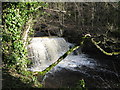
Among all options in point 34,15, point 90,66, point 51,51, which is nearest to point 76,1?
point 51,51

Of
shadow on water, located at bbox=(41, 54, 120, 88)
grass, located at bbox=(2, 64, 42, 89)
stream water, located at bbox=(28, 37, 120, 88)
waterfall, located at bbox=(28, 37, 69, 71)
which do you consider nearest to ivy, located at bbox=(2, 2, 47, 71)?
grass, located at bbox=(2, 64, 42, 89)

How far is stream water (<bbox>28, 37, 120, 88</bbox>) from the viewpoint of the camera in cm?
707

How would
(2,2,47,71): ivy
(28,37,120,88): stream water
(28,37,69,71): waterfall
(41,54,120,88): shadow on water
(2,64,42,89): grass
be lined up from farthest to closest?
1. (28,37,69,71): waterfall
2. (28,37,120,88): stream water
3. (41,54,120,88): shadow on water
4. (2,2,47,71): ivy
5. (2,64,42,89): grass

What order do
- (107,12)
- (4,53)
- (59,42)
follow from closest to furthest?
1. (4,53)
2. (107,12)
3. (59,42)

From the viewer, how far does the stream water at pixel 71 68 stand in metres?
7.07

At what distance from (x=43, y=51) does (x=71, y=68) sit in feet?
8.08

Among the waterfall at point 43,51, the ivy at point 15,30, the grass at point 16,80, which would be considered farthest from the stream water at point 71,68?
the grass at point 16,80

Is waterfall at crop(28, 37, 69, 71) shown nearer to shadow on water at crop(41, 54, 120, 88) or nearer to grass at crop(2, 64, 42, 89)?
shadow on water at crop(41, 54, 120, 88)

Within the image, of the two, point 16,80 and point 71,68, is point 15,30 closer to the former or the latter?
point 16,80

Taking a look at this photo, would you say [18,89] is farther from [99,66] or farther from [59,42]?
[59,42]

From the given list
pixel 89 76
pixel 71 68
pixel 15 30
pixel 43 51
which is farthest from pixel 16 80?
pixel 43 51

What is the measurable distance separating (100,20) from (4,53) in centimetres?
867

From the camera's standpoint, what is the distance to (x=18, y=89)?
15.2 feet

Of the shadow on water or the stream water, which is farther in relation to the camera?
the stream water
